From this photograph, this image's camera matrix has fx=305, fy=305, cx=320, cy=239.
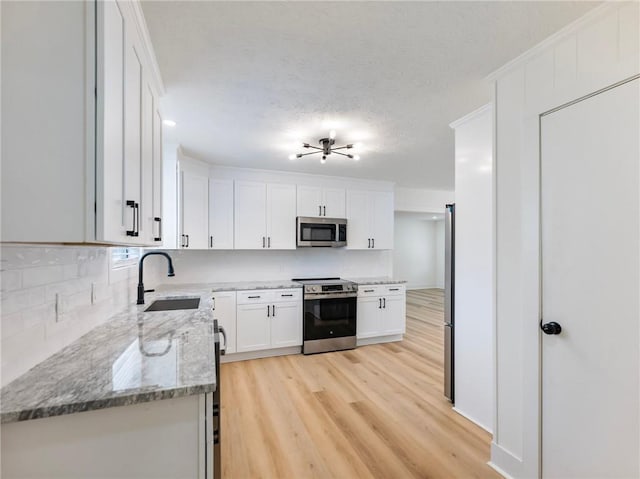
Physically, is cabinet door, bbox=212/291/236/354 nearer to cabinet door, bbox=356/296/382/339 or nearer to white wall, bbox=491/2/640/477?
cabinet door, bbox=356/296/382/339

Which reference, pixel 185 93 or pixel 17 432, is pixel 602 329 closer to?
pixel 17 432

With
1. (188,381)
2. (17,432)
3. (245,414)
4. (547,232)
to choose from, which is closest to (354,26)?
(547,232)

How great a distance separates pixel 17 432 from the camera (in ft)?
2.96

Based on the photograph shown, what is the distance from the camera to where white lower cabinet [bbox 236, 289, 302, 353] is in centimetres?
378

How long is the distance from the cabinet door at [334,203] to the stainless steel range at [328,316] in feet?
3.57

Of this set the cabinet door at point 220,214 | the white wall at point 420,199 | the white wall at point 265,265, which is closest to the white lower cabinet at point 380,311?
the white wall at point 265,265

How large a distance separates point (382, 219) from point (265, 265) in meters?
2.02

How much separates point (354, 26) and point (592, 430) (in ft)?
7.36

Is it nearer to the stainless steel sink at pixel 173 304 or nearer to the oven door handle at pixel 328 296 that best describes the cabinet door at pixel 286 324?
the oven door handle at pixel 328 296

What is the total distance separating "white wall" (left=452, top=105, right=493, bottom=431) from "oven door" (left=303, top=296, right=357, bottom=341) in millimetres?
1747

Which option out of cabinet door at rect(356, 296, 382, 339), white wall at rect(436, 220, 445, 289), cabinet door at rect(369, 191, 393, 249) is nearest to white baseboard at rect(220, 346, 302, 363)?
cabinet door at rect(356, 296, 382, 339)

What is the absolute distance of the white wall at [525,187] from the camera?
1.43 metres

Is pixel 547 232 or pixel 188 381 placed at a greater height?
pixel 547 232

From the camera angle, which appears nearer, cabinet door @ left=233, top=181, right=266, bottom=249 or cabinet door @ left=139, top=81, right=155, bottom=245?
cabinet door @ left=139, top=81, right=155, bottom=245
